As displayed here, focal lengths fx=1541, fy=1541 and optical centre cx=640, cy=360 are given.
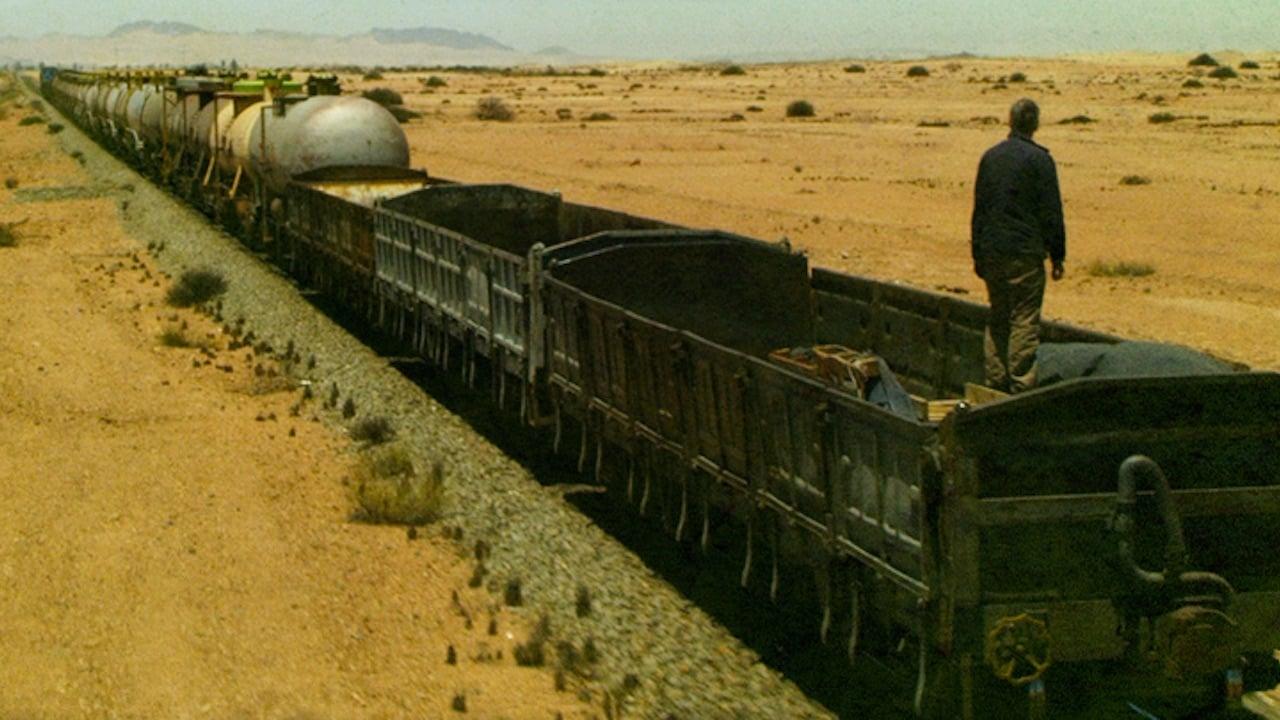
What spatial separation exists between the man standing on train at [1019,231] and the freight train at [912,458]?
1.18ft

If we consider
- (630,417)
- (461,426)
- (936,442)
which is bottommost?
(461,426)

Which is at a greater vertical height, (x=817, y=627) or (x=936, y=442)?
(x=936, y=442)

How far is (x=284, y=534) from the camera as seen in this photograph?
1062 centimetres

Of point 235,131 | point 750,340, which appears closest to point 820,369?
point 750,340

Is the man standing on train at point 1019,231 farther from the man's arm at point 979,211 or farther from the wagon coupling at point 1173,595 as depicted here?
the wagon coupling at point 1173,595

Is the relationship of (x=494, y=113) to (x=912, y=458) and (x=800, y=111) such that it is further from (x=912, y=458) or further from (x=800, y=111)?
(x=912, y=458)

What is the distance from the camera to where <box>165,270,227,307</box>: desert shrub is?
69.4ft

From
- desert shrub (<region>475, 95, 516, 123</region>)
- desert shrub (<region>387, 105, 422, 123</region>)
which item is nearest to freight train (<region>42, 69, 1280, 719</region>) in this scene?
desert shrub (<region>387, 105, 422, 123</region>)

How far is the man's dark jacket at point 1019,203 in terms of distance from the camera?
867 centimetres

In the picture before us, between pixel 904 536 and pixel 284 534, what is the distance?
528cm

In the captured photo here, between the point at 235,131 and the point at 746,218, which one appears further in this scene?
the point at 746,218

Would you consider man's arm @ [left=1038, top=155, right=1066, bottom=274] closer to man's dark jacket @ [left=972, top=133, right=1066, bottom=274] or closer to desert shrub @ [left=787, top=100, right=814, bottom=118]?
man's dark jacket @ [left=972, top=133, right=1066, bottom=274]

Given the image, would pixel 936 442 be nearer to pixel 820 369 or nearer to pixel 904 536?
pixel 904 536

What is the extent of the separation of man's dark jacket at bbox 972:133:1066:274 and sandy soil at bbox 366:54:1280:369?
28.6ft
